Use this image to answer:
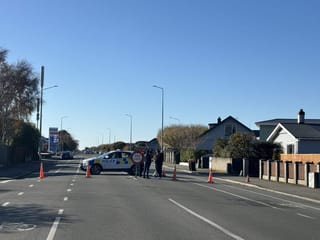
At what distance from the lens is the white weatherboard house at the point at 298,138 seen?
173 feet

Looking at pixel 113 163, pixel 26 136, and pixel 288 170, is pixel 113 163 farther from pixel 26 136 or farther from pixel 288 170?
pixel 26 136

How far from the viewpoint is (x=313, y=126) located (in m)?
58.2

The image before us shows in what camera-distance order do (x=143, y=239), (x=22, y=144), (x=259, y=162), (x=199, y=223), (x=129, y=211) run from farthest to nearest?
(x=22, y=144)
(x=259, y=162)
(x=129, y=211)
(x=199, y=223)
(x=143, y=239)

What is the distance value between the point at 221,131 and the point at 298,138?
4201 cm

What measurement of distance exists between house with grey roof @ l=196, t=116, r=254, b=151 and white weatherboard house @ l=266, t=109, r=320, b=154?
108 ft

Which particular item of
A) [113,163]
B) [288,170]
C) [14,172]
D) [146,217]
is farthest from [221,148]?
[146,217]

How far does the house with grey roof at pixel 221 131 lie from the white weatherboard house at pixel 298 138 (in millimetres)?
32903

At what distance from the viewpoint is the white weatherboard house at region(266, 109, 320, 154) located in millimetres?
52625

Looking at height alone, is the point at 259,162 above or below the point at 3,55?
below

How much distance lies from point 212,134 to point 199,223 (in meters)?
80.7

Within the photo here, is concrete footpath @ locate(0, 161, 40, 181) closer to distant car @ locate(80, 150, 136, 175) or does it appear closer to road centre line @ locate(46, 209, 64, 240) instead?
distant car @ locate(80, 150, 136, 175)

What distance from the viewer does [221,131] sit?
94438mm

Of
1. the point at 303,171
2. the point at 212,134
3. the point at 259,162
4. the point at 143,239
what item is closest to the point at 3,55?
the point at 259,162

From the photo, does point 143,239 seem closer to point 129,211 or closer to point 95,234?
point 95,234
